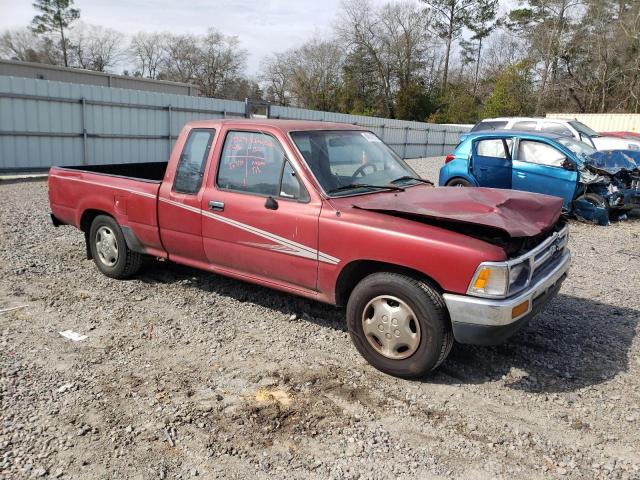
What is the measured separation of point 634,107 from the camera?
126 feet

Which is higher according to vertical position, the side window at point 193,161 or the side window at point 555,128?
the side window at point 555,128

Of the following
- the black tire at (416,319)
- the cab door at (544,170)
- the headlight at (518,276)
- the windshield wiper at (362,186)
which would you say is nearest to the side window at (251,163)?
the windshield wiper at (362,186)

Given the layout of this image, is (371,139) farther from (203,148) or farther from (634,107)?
(634,107)

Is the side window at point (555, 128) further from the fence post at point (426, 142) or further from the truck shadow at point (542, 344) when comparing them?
the fence post at point (426, 142)

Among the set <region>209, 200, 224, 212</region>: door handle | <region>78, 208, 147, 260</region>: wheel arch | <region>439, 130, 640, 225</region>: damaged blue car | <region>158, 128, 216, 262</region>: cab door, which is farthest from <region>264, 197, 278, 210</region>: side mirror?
<region>439, 130, 640, 225</region>: damaged blue car

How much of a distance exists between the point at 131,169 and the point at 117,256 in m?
1.50

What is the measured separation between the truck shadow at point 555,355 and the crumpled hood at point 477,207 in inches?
42.8

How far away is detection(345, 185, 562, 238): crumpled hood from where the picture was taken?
3627mm

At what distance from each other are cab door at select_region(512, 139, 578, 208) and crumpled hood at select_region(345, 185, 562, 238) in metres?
5.56

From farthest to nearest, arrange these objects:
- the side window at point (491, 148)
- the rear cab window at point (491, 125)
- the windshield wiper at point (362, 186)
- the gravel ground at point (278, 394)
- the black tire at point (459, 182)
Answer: the rear cab window at point (491, 125)
the black tire at point (459, 182)
the side window at point (491, 148)
the windshield wiper at point (362, 186)
the gravel ground at point (278, 394)

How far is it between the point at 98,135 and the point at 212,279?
11.0 meters

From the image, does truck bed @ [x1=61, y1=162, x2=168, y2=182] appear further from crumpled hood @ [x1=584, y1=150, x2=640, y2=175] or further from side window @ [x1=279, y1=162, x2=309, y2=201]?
crumpled hood @ [x1=584, y1=150, x2=640, y2=175]

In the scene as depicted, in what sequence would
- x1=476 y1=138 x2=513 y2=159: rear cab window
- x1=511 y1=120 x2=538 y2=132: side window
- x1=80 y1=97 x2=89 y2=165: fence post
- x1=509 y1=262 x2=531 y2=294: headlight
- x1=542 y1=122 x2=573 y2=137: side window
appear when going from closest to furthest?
x1=509 y1=262 x2=531 y2=294: headlight → x1=476 y1=138 x2=513 y2=159: rear cab window → x1=542 y1=122 x2=573 y2=137: side window → x1=80 y1=97 x2=89 y2=165: fence post → x1=511 y1=120 x2=538 y2=132: side window

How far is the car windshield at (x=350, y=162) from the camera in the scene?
4.43m
